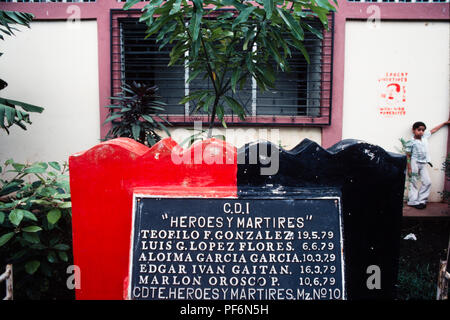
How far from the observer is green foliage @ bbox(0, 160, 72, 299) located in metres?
2.26

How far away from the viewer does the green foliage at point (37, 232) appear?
7.41 ft

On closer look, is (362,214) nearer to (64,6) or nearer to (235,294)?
(235,294)

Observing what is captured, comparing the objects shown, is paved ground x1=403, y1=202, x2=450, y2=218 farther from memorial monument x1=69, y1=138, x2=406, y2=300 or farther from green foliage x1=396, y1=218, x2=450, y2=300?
memorial monument x1=69, y1=138, x2=406, y2=300

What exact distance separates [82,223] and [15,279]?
46.6 inches

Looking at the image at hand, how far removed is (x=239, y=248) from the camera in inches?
69.1

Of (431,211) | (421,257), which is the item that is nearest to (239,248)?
(421,257)

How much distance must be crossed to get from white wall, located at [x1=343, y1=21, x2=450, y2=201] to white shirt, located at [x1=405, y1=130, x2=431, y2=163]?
20 cm

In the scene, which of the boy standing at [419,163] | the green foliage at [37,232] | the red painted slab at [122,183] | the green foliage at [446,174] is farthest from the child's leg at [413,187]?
the green foliage at [37,232]

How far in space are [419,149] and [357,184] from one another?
3.61 metres

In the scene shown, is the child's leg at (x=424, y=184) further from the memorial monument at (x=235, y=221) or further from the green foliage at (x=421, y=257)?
the memorial monument at (x=235, y=221)

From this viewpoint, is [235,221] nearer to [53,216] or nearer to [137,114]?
[53,216]

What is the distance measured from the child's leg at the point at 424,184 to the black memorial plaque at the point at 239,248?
3.85 meters

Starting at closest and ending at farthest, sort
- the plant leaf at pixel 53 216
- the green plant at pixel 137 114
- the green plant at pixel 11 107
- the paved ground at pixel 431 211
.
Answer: the plant leaf at pixel 53 216, the green plant at pixel 11 107, the green plant at pixel 137 114, the paved ground at pixel 431 211
